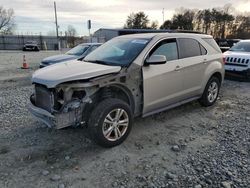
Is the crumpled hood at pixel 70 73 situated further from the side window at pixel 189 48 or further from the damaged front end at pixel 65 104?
the side window at pixel 189 48

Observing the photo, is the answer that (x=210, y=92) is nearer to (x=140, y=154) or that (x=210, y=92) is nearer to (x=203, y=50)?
(x=203, y=50)

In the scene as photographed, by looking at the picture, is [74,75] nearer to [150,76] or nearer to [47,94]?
[47,94]

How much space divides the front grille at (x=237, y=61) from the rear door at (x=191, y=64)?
4139 mm

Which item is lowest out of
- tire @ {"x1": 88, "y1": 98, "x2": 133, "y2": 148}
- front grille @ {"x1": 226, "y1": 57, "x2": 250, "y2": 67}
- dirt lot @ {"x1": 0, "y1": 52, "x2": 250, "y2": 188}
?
dirt lot @ {"x1": 0, "y1": 52, "x2": 250, "y2": 188}

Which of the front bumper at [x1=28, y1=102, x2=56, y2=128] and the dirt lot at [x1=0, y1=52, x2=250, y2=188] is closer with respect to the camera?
the dirt lot at [x1=0, y1=52, x2=250, y2=188]

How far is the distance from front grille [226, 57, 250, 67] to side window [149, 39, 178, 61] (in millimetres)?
5183

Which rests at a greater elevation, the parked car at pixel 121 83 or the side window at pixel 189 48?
the side window at pixel 189 48

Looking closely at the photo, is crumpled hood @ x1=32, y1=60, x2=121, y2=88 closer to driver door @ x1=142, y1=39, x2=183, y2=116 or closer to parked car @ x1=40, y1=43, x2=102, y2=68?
driver door @ x1=142, y1=39, x2=183, y2=116

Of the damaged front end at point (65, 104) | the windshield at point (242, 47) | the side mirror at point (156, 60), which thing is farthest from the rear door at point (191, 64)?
the windshield at point (242, 47)

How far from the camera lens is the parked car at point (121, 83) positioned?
12.1 feet

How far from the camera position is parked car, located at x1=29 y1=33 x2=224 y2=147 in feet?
12.1

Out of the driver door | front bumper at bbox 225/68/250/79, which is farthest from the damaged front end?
front bumper at bbox 225/68/250/79

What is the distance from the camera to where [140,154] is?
3.78 m

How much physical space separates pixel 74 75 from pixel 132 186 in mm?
1771
